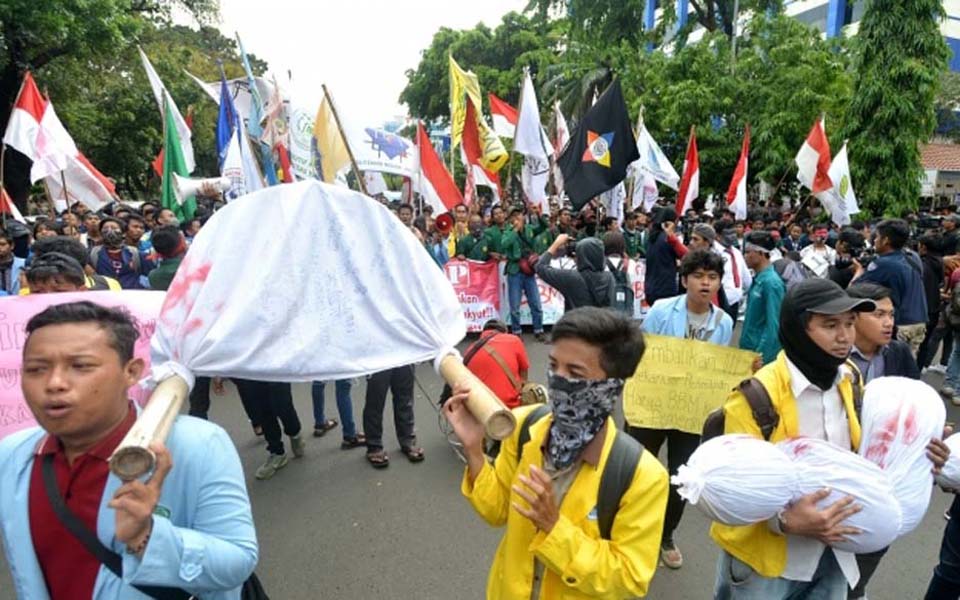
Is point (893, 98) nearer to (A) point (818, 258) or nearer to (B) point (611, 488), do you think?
(A) point (818, 258)

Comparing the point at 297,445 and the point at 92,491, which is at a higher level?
the point at 92,491

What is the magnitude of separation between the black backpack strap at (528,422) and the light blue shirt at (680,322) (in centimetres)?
187

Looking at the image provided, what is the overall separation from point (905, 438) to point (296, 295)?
2.06 m

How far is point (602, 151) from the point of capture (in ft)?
25.1

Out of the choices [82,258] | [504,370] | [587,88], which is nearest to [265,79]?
[82,258]

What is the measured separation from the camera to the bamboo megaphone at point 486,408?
1509 millimetres

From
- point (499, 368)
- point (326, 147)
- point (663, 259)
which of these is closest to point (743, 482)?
point (499, 368)

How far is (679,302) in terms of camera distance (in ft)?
12.2

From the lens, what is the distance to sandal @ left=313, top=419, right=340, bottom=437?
17.7 ft

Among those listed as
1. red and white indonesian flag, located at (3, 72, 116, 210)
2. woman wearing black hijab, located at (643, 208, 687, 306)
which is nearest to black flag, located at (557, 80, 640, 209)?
woman wearing black hijab, located at (643, 208, 687, 306)

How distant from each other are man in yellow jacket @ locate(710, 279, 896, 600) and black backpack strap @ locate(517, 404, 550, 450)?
2.44 feet

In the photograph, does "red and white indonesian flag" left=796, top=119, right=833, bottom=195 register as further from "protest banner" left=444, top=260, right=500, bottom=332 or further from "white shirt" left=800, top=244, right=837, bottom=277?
"protest banner" left=444, top=260, right=500, bottom=332

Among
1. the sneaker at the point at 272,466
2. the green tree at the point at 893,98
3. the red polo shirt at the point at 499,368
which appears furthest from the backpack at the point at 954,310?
the green tree at the point at 893,98

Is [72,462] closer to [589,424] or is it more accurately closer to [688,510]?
[589,424]
